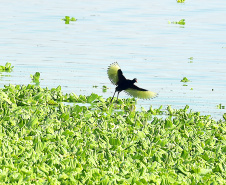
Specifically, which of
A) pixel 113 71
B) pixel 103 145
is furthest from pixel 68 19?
pixel 103 145

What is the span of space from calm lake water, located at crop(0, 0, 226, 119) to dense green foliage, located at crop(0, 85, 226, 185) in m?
1.98

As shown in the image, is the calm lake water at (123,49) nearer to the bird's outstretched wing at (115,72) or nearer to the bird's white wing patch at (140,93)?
the bird's white wing patch at (140,93)

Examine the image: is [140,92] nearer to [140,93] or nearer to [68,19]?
[140,93]

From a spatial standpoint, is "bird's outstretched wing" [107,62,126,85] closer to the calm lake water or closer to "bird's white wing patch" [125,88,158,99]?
"bird's white wing patch" [125,88,158,99]

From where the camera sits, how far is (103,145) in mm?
7773

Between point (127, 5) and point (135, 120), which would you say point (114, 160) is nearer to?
point (135, 120)

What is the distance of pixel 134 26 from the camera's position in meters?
22.7

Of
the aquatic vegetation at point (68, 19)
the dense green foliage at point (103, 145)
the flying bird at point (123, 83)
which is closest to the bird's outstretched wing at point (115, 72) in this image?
the flying bird at point (123, 83)

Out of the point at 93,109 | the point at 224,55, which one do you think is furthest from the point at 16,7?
the point at 93,109

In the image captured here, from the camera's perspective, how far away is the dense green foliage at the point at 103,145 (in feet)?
22.0

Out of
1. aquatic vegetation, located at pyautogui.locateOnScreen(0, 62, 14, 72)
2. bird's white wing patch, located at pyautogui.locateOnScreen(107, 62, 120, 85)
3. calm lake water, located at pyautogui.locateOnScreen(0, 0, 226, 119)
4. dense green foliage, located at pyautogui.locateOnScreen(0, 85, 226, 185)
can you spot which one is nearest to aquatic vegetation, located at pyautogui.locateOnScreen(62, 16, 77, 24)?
calm lake water, located at pyautogui.locateOnScreen(0, 0, 226, 119)

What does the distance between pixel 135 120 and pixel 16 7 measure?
766 inches

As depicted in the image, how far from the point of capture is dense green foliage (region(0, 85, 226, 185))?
22.0 feet

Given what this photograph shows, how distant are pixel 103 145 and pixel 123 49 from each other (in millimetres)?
10202
